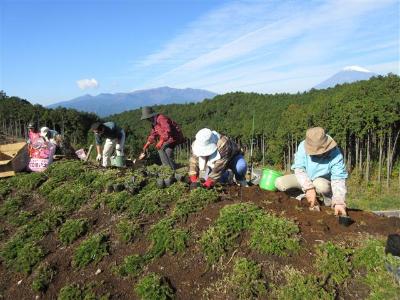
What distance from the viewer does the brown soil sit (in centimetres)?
368

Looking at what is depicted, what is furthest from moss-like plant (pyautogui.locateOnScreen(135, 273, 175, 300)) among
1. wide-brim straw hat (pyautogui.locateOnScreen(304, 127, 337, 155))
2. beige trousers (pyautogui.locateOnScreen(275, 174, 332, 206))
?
beige trousers (pyautogui.locateOnScreen(275, 174, 332, 206))

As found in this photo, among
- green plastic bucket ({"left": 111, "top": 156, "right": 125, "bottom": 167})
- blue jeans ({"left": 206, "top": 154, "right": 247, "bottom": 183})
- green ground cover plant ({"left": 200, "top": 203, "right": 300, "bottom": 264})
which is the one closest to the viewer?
green ground cover plant ({"left": 200, "top": 203, "right": 300, "bottom": 264})

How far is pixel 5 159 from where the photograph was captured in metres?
7.96

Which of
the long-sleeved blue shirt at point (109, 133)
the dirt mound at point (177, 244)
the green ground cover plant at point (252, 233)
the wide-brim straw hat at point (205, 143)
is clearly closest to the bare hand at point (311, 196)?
the dirt mound at point (177, 244)

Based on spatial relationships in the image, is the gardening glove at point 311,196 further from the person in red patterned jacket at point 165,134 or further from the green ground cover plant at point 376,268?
the person in red patterned jacket at point 165,134

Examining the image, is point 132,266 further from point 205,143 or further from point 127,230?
point 205,143

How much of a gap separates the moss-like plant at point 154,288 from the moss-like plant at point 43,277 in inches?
41.9

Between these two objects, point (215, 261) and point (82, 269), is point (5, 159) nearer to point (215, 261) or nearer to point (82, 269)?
point (82, 269)

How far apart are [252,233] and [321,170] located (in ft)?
5.00

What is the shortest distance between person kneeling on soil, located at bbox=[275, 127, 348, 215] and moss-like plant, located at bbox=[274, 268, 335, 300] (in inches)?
47.9

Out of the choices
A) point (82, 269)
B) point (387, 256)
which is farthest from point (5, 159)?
point (387, 256)

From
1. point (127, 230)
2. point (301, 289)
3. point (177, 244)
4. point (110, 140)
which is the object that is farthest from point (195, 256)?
point (110, 140)

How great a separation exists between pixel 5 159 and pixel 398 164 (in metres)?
20.7

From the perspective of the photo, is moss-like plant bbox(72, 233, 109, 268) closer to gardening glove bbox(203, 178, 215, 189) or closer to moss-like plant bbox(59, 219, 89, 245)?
moss-like plant bbox(59, 219, 89, 245)
